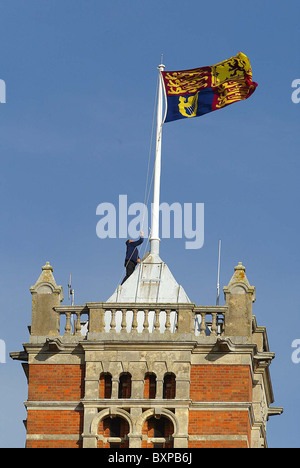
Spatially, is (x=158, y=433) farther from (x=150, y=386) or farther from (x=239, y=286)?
(x=239, y=286)

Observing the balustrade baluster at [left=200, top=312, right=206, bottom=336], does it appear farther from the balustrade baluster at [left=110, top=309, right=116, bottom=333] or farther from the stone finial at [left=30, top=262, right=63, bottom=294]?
the stone finial at [left=30, top=262, right=63, bottom=294]

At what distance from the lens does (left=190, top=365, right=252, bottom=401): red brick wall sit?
6188cm

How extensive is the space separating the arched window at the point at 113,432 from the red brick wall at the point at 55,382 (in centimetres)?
108

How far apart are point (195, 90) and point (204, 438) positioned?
12.4 m

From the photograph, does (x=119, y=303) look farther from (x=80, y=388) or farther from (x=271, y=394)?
(x=271, y=394)

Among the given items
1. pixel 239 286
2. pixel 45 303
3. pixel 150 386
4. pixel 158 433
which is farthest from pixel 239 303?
pixel 45 303

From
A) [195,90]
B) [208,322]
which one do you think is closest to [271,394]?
[208,322]

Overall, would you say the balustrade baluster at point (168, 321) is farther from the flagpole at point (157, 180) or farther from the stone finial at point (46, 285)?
the flagpole at point (157, 180)

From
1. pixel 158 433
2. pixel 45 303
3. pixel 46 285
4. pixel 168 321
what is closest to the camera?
pixel 158 433

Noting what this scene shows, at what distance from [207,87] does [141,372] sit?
10673mm

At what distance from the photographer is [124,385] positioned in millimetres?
62406
